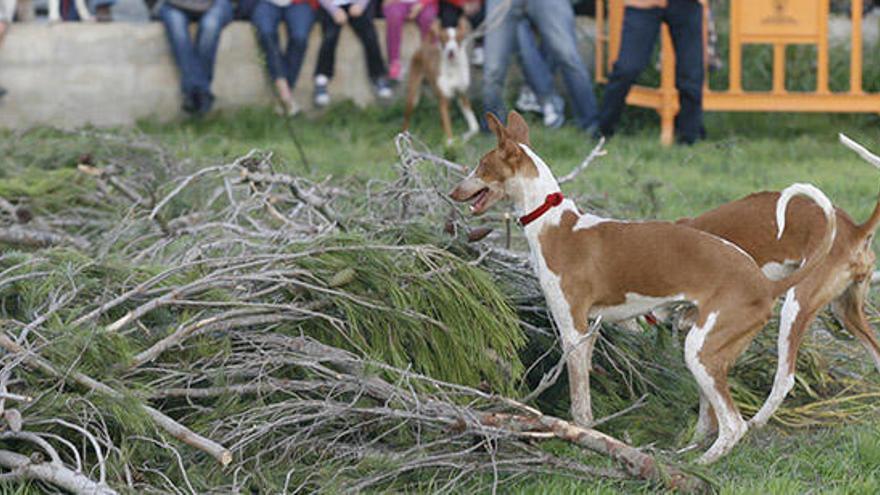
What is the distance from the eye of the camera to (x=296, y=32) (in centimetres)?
1536

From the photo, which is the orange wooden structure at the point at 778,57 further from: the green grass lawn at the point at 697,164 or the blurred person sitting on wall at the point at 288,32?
the blurred person sitting on wall at the point at 288,32

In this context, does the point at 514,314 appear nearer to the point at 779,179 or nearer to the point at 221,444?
the point at 221,444

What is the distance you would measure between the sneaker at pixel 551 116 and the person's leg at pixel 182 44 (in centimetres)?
281

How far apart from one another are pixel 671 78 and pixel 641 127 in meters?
0.69

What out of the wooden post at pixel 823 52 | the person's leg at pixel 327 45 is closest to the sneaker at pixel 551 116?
the person's leg at pixel 327 45

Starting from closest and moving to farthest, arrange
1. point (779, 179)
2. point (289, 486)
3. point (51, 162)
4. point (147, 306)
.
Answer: point (289, 486)
point (147, 306)
point (51, 162)
point (779, 179)

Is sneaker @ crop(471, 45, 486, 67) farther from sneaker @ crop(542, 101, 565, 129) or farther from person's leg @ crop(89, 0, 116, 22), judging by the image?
person's leg @ crop(89, 0, 116, 22)

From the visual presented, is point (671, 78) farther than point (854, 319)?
Yes

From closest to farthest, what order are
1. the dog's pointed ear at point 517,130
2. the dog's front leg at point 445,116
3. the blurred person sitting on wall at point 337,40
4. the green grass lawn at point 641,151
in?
the dog's pointed ear at point 517,130, the green grass lawn at point 641,151, the dog's front leg at point 445,116, the blurred person sitting on wall at point 337,40

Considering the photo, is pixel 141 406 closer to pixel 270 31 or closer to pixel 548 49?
pixel 548 49

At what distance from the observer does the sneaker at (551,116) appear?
14.8 m

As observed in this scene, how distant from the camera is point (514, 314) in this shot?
21.1 ft

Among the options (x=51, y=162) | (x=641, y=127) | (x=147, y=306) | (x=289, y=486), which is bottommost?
(x=641, y=127)

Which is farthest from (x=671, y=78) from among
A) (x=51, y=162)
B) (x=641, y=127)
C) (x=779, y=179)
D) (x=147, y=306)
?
(x=147, y=306)
